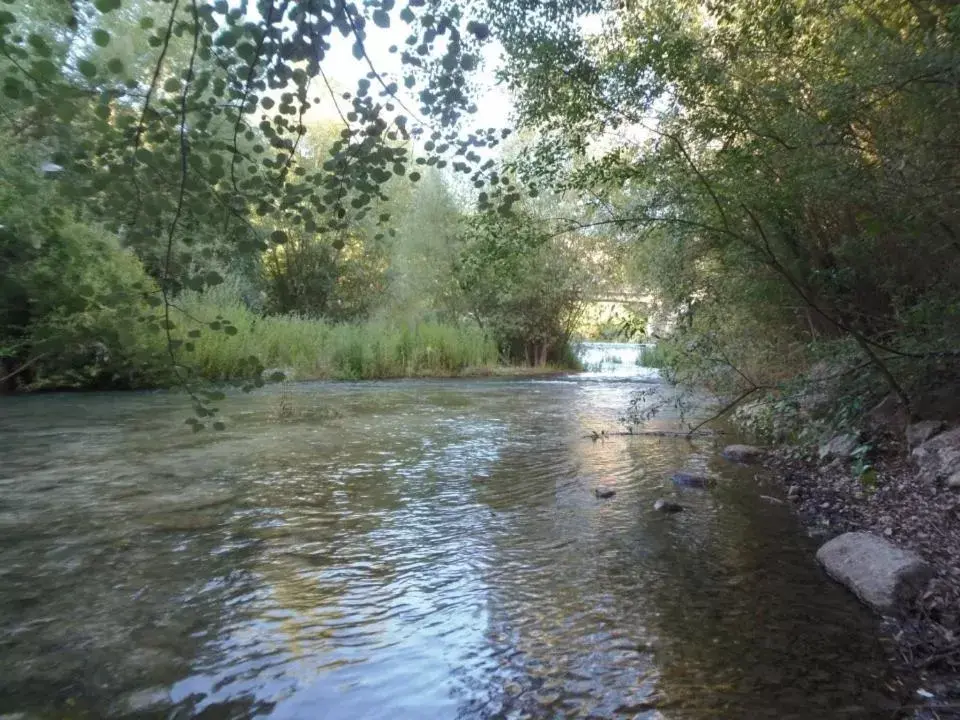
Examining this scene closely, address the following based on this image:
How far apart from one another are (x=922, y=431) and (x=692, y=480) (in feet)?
6.80

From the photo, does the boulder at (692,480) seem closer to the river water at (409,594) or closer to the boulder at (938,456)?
the river water at (409,594)

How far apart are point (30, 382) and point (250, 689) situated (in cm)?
1427

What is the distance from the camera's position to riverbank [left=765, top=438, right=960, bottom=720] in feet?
9.96

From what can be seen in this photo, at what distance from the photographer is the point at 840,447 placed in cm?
698

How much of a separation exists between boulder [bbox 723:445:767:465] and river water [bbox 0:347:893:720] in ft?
0.62

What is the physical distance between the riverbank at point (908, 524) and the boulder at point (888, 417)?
21cm

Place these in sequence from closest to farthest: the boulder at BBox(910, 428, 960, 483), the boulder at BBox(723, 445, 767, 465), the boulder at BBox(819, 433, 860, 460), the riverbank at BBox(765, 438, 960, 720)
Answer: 1. the riverbank at BBox(765, 438, 960, 720)
2. the boulder at BBox(910, 428, 960, 483)
3. the boulder at BBox(819, 433, 860, 460)
4. the boulder at BBox(723, 445, 767, 465)

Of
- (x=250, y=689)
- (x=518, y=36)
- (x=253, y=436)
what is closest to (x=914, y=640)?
(x=250, y=689)

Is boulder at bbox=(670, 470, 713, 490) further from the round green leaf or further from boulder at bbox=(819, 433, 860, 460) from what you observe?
the round green leaf

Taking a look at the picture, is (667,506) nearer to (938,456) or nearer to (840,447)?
(938,456)

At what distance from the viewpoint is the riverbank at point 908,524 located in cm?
304

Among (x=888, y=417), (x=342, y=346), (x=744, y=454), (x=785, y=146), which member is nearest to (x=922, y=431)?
(x=888, y=417)

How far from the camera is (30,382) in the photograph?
1440 centimetres

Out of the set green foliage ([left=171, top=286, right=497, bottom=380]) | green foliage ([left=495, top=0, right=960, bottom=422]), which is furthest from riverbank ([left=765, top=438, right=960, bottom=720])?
green foliage ([left=171, top=286, right=497, bottom=380])
